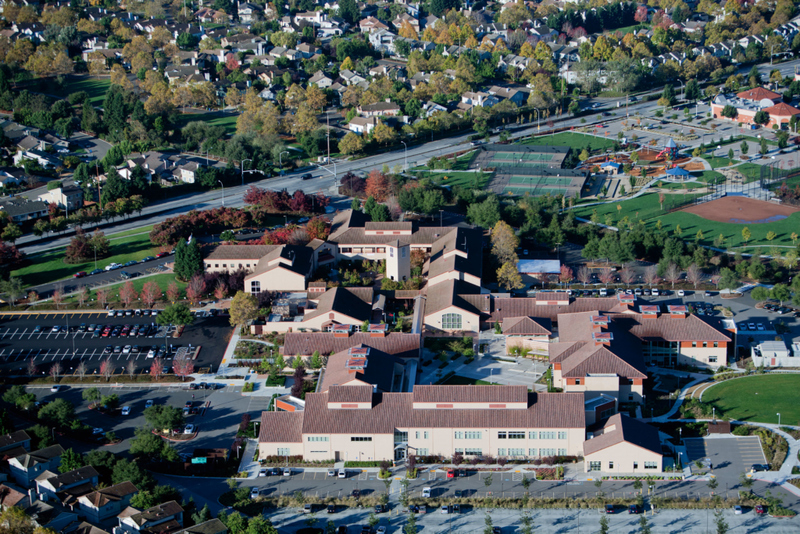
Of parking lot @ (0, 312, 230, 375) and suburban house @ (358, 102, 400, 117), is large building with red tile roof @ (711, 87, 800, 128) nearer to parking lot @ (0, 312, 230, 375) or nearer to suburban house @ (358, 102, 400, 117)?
suburban house @ (358, 102, 400, 117)

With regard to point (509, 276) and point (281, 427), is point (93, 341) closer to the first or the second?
point (281, 427)

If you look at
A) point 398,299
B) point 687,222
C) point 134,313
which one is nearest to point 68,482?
point 134,313

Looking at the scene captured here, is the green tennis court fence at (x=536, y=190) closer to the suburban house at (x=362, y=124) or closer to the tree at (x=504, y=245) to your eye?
the tree at (x=504, y=245)

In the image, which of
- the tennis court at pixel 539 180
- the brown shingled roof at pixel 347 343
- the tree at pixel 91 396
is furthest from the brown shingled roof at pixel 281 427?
the tennis court at pixel 539 180

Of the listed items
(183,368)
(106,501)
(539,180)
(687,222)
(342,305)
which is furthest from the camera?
(539,180)

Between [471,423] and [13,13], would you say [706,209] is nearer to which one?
[471,423]

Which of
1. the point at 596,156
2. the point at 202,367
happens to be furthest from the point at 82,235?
the point at 596,156
